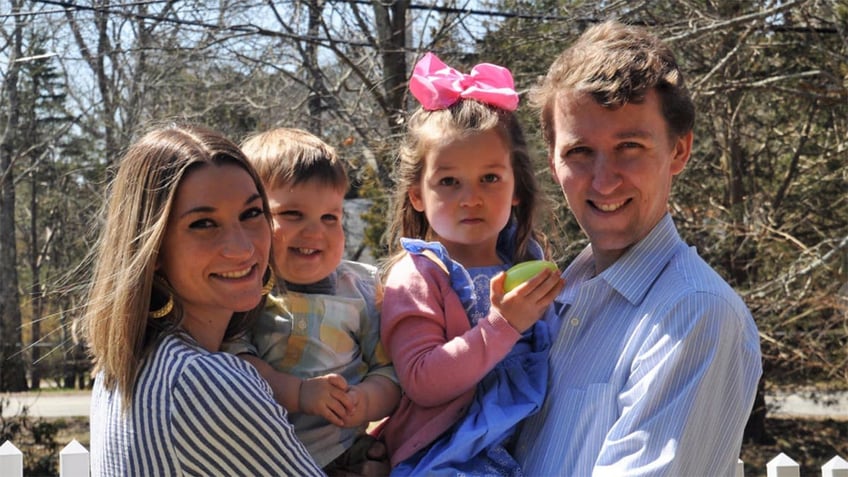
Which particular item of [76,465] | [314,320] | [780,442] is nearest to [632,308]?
[314,320]

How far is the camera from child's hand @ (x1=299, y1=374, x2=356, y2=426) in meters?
2.35

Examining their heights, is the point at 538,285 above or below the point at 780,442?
above

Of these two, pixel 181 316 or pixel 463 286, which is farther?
pixel 463 286

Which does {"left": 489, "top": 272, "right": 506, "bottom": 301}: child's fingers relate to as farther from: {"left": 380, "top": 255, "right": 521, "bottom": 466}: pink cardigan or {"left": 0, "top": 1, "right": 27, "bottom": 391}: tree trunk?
{"left": 0, "top": 1, "right": 27, "bottom": 391}: tree trunk

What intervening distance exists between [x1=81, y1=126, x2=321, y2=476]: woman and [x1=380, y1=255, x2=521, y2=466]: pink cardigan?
52 centimetres

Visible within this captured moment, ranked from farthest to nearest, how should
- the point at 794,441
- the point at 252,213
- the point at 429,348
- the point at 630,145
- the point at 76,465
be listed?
the point at 794,441 → the point at 76,465 → the point at 429,348 → the point at 630,145 → the point at 252,213

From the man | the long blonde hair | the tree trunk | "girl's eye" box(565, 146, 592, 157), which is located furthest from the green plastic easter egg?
the tree trunk

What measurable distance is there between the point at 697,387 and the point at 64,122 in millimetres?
10399

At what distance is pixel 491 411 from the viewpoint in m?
2.30

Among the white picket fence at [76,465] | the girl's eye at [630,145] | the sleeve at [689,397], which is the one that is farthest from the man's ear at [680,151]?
the white picket fence at [76,465]

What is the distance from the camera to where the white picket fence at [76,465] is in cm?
363

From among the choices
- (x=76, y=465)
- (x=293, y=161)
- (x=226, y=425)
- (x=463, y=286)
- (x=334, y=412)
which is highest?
(x=293, y=161)

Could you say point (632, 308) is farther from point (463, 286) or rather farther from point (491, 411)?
point (463, 286)

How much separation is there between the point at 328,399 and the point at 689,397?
0.92 m
